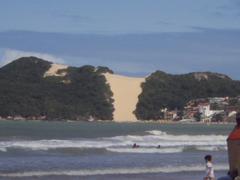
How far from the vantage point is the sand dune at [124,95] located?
186500 millimetres

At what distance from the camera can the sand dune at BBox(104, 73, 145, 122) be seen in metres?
186

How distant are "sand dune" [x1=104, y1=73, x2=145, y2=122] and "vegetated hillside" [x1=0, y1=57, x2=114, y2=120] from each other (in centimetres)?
302

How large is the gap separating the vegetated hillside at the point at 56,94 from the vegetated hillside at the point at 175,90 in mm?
8051

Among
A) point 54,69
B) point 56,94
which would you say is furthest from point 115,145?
point 54,69

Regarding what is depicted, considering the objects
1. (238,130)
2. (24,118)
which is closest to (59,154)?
(238,130)

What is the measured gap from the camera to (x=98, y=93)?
579 feet

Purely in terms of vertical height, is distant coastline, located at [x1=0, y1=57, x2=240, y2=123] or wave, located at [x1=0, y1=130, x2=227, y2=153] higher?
distant coastline, located at [x1=0, y1=57, x2=240, y2=123]

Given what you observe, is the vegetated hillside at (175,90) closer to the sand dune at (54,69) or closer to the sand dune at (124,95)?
the sand dune at (124,95)

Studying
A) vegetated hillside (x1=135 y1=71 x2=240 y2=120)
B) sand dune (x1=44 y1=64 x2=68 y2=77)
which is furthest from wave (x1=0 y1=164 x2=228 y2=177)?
sand dune (x1=44 y1=64 x2=68 y2=77)

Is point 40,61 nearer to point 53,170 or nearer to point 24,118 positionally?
point 24,118

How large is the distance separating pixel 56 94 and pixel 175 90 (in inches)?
1020

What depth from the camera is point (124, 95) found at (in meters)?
190

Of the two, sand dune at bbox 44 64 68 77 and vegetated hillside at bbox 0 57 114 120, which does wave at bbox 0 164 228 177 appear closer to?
vegetated hillside at bbox 0 57 114 120

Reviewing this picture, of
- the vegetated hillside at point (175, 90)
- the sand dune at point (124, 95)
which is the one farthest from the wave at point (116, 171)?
the sand dune at point (124, 95)
